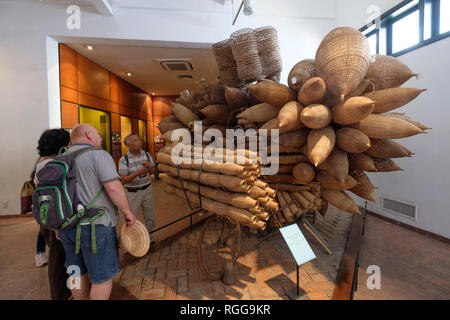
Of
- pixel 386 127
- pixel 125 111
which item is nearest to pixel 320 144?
pixel 386 127

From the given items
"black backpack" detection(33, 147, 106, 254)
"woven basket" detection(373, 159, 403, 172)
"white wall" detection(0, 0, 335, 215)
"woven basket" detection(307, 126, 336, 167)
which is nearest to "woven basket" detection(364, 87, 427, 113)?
"woven basket" detection(307, 126, 336, 167)

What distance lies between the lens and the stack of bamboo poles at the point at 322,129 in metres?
1.38

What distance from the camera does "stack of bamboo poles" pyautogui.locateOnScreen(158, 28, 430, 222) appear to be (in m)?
1.38

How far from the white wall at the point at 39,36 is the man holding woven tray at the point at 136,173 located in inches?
94.1

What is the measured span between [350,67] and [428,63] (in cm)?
284

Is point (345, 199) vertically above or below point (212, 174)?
below

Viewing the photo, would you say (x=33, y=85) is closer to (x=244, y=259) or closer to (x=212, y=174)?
(x=212, y=174)

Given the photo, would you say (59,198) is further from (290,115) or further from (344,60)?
(344,60)

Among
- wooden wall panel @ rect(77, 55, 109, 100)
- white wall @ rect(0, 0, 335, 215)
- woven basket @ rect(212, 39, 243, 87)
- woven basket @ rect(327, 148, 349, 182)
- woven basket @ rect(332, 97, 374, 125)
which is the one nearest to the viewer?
woven basket @ rect(332, 97, 374, 125)

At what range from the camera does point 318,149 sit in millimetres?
1382

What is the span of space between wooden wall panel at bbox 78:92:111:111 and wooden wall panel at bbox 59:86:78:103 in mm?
133

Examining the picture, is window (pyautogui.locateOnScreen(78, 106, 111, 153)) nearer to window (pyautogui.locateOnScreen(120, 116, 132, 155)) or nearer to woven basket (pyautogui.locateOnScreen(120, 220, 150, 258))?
window (pyautogui.locateOnScreen(120, 116, 132, 155))

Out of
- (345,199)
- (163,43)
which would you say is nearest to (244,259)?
(345,199)

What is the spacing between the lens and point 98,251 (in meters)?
1.44
